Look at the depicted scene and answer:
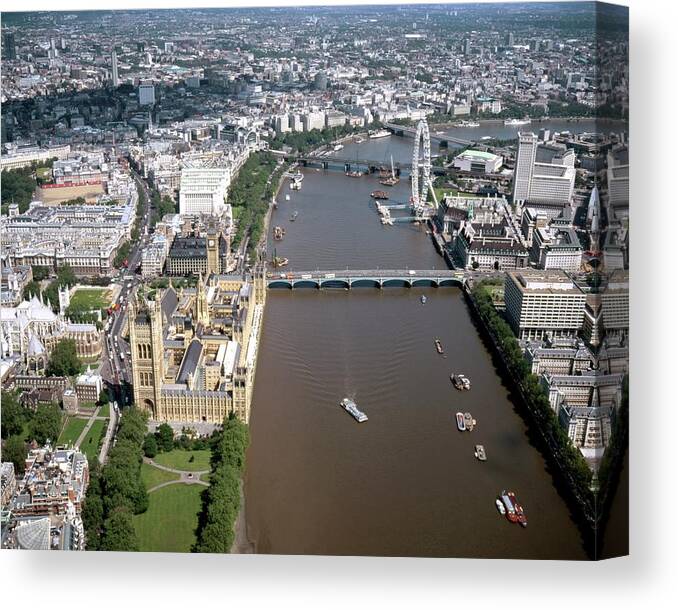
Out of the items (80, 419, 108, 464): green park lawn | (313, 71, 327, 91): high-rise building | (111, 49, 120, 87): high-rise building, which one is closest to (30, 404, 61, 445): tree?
(80, 419, 108, 464): green park lawn

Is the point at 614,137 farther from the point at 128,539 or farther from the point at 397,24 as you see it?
the point at 397,24

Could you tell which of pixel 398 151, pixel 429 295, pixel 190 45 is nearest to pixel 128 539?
pixel 429 295

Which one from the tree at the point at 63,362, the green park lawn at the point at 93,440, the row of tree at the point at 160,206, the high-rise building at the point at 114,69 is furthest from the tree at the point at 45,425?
the high-rise building at the point at 114,69

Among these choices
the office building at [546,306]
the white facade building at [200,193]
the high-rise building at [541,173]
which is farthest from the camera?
the white facade building at [200,193]

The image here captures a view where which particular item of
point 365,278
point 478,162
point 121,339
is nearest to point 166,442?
point 121,339

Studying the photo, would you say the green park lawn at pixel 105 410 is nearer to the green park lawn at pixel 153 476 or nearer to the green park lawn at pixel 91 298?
the green park lawn at pixel 153 476

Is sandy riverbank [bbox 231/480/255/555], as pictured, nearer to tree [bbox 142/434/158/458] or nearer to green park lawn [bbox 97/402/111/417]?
tree [bbox 142/434/158/458]
